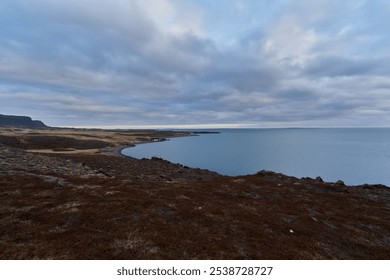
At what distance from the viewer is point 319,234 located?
11.3 metres

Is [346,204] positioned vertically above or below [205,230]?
below

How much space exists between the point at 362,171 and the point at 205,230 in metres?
68.5

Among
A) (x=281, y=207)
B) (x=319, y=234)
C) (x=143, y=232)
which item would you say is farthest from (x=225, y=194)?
(x=143, y=232)

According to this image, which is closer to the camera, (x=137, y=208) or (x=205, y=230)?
(x=205, y=230)

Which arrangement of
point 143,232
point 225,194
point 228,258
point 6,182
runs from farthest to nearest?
point 225,194 → point 6,182 → point 143,232 → point 228,258

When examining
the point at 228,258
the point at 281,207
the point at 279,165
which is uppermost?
the point at 228,258

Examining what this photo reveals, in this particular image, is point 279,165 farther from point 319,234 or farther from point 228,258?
point 228,258

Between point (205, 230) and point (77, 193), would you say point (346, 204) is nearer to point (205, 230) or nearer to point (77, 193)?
point (205, 230)

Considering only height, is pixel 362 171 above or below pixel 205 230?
below

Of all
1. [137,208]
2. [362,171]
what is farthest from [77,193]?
[362,171]

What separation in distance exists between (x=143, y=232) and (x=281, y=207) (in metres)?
11.0

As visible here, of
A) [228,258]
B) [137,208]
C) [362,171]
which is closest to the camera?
[228,258]

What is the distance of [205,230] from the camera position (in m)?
10.1
